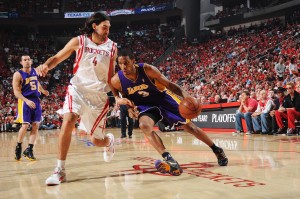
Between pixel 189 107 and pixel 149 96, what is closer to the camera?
pixel 189 107

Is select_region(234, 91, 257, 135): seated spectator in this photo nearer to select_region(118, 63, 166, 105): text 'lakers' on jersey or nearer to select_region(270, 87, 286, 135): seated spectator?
select_region(270, 87, 286, 135): seated spectator

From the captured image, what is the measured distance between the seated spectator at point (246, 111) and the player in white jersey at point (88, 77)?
6.72m

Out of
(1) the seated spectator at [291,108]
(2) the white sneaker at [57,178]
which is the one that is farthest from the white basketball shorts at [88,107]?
(1) the seated spectator at [291,108]

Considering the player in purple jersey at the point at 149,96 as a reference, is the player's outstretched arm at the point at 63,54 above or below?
above

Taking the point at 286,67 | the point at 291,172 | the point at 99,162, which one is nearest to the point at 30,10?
the point at 286,67

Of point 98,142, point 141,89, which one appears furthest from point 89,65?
point 98,142

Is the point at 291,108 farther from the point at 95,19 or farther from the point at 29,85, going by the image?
the point at 95,19

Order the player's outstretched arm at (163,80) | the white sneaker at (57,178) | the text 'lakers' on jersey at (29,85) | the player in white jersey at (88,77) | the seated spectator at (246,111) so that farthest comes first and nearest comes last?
the seated spectator at (246,111) → the text 'lakers' on jersey at (29,85) → the player's outstretched arm at (163,80) → the player in white jersey at (88,77) → the white sneaker at (57,178)

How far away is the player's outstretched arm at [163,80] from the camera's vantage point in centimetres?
385

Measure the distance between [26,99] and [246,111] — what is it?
6438 mm

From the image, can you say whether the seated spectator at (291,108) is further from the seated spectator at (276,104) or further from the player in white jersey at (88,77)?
the player in white jersey at (88,77)

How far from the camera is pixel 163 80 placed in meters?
3.90

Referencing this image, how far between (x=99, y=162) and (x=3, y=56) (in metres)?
23.8

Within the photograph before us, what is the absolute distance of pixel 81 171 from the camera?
418 centimetres
